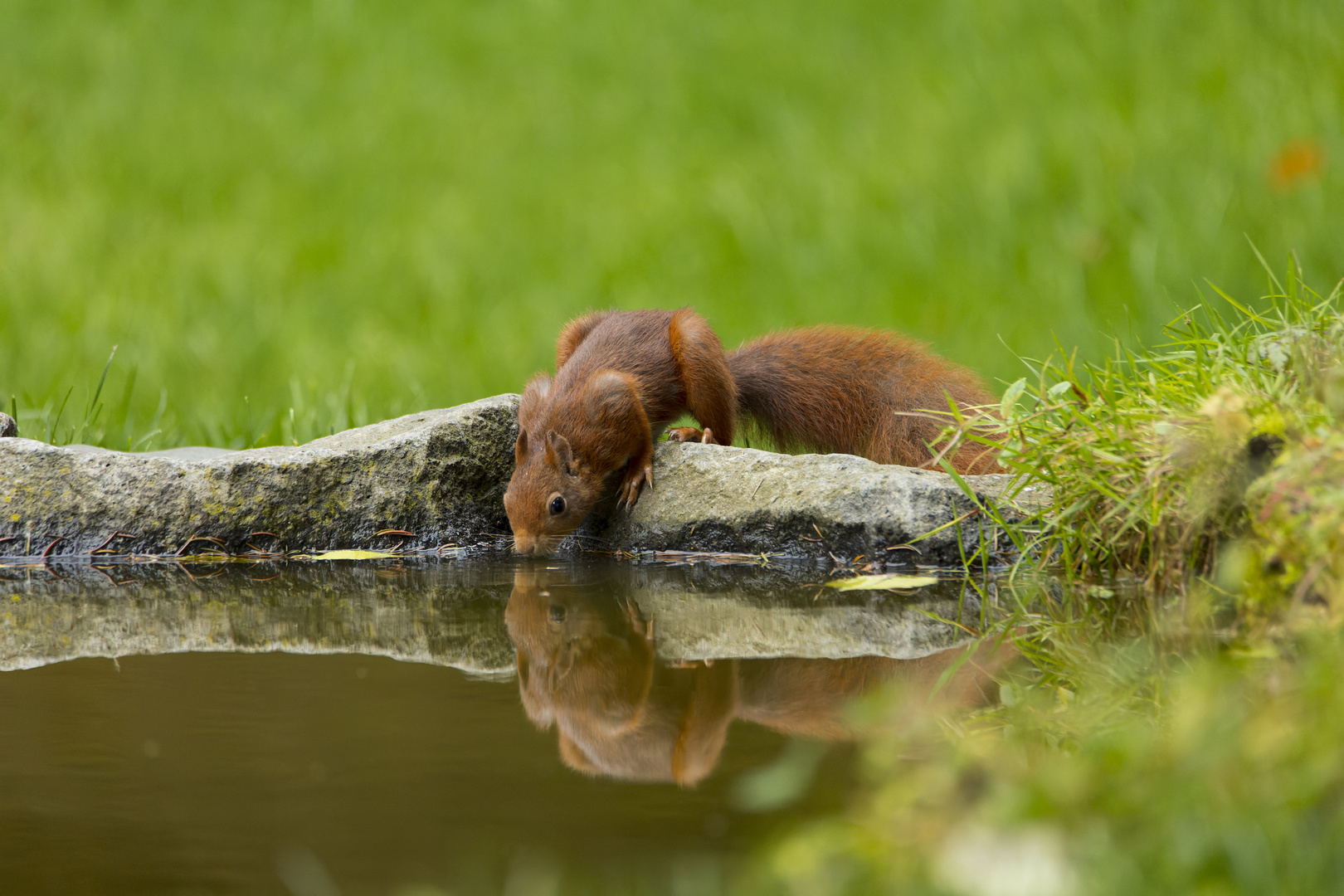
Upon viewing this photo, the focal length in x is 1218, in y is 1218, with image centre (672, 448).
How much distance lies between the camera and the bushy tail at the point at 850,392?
161 inches

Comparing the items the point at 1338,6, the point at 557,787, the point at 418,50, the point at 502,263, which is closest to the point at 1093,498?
the point at 557,787

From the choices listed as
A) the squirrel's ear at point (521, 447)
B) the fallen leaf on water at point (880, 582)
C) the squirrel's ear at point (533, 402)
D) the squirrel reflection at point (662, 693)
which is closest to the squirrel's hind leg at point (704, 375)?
the squirrel's ear at point (533, 402)

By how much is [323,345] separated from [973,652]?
508 centimetres

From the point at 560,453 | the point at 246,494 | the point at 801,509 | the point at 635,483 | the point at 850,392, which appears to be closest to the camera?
the point at 801,509

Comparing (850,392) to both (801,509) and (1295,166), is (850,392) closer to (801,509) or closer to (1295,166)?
(801,509)

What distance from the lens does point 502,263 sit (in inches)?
301

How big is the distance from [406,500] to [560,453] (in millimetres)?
507

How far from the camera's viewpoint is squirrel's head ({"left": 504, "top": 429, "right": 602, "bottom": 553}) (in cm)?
369

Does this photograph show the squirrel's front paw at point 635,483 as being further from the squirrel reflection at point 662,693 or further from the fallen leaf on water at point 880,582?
the squirrel reflection at point 662,693

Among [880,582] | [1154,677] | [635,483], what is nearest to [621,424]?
[635,483]

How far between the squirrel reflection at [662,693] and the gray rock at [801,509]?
864 millimetres

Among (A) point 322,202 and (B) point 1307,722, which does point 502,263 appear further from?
(B) point 1307,722

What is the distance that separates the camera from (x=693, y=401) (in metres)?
4.03

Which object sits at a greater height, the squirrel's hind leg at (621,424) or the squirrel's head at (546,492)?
the squirrel's hind leg at (621,424)
